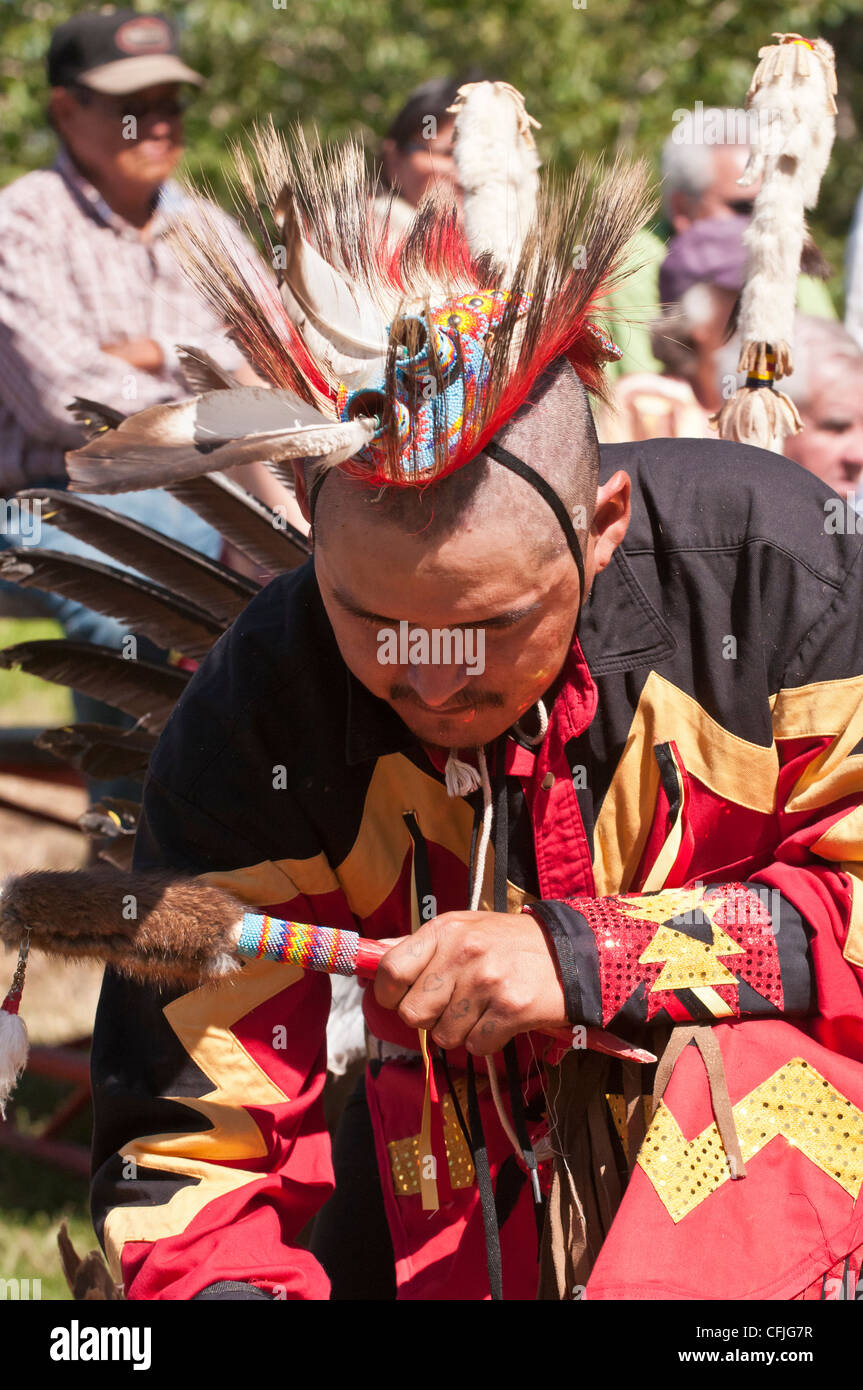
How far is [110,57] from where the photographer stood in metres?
4.84

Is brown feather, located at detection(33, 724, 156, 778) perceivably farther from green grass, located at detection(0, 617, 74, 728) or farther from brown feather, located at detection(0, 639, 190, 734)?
green grass, located at detection(0, 617, 74, 728)

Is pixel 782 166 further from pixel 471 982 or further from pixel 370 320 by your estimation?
pixel 471 982

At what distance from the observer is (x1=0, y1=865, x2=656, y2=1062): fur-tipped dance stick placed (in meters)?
1.97

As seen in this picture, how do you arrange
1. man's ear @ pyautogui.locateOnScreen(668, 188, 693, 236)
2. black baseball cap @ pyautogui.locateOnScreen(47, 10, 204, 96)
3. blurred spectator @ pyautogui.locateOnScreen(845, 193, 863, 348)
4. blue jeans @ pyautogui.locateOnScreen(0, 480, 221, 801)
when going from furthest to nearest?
man's ear @ pyautogui.locateOnScreen(668, 188, 693, 236) → blurred spectator @ pyautogui.locateOnScreen(845, 193, 863, 348) → black baseball cap @ pyautogui.locateOnScreen(47, 10, 204, 96) → blue jeans @ pyautogui.locateOnScreen(0, 480, 221, 801)

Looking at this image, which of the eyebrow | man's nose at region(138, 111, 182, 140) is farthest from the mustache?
man's nose at region(138, 111, 182, 140)

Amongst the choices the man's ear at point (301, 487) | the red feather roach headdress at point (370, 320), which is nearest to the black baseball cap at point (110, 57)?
the red feather roach headdress at point (370, 320)

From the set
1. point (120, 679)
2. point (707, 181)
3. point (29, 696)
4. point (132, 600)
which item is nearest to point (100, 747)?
point (120, 679)

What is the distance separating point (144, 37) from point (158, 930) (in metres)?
3.84

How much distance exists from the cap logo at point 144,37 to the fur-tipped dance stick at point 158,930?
364cm

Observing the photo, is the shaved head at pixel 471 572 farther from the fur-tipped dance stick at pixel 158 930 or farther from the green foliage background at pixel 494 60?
the green foliage background at pixel 494 60

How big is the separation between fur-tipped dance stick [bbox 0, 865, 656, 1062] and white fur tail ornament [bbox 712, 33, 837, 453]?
4.64 ft

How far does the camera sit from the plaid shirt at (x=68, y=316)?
14.6 ft

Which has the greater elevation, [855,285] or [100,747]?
[855,285]

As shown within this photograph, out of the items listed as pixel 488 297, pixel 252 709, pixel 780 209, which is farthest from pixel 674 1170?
pixel 780 209
